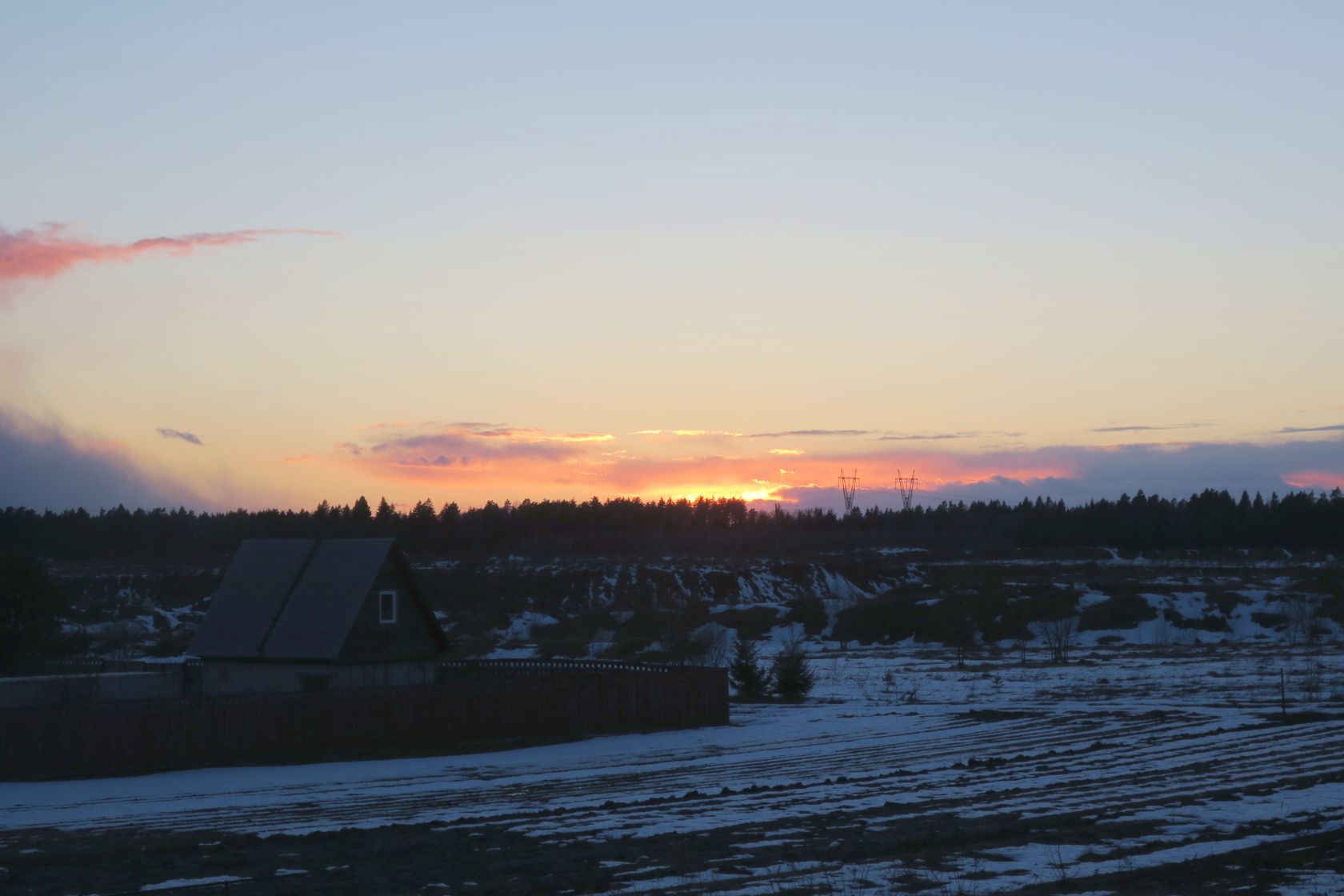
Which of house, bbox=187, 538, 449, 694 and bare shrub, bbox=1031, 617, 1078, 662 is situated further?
bare shrub, bbox=1031, 617, 1078, 662

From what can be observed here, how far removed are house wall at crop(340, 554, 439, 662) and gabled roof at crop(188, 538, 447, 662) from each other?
19 cm

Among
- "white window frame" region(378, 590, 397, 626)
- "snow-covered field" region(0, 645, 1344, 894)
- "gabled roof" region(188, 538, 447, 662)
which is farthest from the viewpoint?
"white window frame" region(378, 590, 397, 626)

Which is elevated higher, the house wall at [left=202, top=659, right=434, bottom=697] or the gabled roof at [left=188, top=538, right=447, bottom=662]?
the gabled roof at [left=188, top=538, right=447, bottom=662]

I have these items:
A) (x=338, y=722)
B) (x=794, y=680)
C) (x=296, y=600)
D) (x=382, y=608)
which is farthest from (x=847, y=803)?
(x=296, y=600)

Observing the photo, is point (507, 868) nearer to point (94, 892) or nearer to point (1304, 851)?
point (94, 892)

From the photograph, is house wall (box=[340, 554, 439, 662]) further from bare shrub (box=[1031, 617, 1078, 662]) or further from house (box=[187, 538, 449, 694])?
bare shrub (box=[1031, 617, 1078, 662])

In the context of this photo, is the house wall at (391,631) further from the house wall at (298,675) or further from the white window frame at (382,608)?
the house wall at (298,675)

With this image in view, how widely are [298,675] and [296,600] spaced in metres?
2.44

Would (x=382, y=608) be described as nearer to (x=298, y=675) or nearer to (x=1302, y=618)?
(x=298, y=675)

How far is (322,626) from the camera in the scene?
37.5m

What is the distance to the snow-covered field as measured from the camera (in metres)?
13.8

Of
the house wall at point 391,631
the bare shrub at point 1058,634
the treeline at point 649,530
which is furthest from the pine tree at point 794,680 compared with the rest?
the treeline at point 649,530

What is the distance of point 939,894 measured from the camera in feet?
40.8

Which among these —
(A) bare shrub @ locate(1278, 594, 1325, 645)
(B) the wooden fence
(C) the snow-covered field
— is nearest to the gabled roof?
(B) the wooden fence
